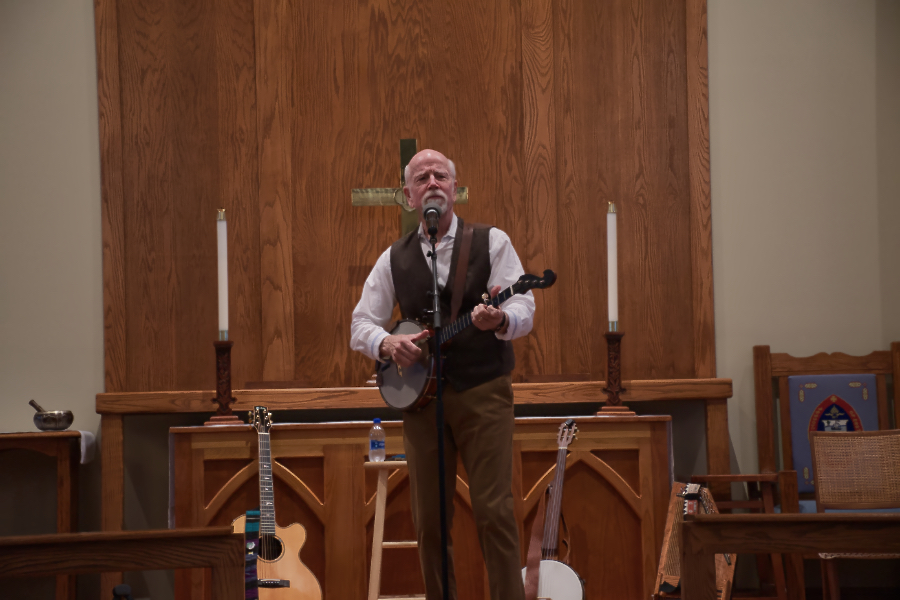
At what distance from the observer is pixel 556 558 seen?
317cm

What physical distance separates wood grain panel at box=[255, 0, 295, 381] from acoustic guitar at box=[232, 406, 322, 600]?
69 centimetres

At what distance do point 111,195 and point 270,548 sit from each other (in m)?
2.00

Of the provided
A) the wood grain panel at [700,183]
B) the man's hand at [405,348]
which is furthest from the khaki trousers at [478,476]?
the wood grain panel at [700,183]

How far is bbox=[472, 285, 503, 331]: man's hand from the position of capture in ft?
8.16

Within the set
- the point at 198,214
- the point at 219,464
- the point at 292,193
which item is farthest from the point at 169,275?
the point at 219,464

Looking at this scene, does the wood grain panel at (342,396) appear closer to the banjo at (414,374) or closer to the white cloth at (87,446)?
the white cloth at (87,446)

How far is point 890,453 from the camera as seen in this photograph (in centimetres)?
346

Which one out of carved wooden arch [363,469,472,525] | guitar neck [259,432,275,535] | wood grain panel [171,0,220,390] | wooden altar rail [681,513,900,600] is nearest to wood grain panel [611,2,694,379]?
carved wooden arch [363,469,472,525]

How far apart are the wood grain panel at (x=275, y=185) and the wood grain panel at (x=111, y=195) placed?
708 millimetres

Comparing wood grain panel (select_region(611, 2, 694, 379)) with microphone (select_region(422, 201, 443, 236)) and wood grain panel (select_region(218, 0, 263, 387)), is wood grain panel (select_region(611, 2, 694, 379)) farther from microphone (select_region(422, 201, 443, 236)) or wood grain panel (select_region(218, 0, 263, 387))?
wood grain panel (select_region(218, 0, 263, 387))

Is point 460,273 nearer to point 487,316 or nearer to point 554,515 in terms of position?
point 487,316

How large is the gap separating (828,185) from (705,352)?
107cm

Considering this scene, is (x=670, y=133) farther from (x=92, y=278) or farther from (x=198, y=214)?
(x=92, y=278)

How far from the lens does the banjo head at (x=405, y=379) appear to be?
2.72 meters
